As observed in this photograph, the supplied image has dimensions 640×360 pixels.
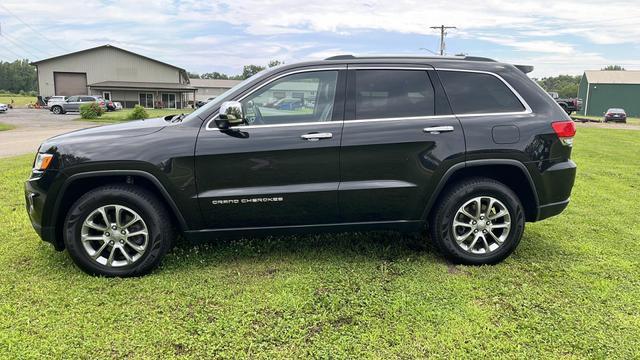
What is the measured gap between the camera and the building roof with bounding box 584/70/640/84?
6588 centimetres

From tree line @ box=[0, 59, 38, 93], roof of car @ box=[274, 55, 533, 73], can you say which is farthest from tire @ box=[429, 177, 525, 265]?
tree line @ box=[0, 59, 38, 93]

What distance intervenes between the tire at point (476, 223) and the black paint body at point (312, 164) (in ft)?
0.44

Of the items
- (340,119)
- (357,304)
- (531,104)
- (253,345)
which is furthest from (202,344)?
(531,104)

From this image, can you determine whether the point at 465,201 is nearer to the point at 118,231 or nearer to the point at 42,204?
the point at 118,231

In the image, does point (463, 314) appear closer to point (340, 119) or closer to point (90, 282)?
point (340, 119)

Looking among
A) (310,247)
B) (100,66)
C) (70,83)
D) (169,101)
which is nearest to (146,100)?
(169,101)

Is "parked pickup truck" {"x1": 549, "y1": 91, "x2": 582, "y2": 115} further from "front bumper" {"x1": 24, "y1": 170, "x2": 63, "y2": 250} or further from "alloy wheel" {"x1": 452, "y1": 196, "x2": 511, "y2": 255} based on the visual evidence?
"front bumper" {"x1": 24, "y1": 170, "x2": 63, "y2": 250}

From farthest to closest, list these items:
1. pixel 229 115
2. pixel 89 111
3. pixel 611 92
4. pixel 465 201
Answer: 1. pixel 611 92
2. pixel 89 111
3. pixel 465 201
4. pixel 229 115

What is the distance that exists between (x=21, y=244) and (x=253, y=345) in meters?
3.03

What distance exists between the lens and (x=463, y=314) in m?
3.29

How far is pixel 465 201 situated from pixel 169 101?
5973 centimetres

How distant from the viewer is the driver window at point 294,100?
12.9ft

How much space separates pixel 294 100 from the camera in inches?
159

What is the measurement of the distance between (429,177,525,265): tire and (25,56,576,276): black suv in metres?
0.01
